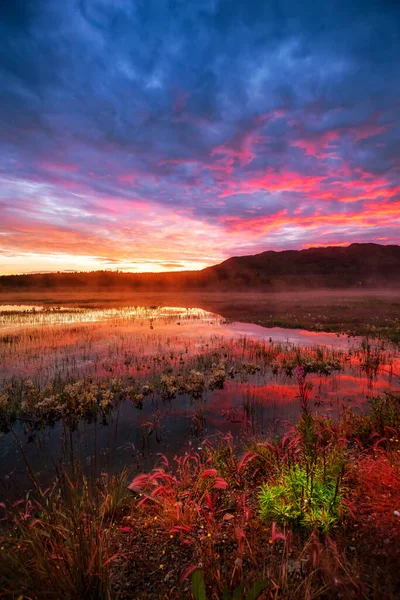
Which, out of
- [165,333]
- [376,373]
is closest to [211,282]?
[165,333]

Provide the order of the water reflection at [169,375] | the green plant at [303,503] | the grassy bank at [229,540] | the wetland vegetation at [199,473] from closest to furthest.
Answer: the grassy bank at [229,540] → the wetland vegetation at [199,473] → the green plant at [303,503] → the water reflection at [169,375]

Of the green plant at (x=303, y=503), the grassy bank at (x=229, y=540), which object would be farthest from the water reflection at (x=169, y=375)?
the green plant at (x=303, y=503)

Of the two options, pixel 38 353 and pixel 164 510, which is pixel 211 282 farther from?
pixel 164 510

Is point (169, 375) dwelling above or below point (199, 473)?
below

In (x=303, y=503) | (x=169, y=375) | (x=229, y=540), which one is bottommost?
(x=169, y=375)

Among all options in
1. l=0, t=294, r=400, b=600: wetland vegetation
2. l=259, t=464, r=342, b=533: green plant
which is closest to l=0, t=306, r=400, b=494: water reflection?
l=0, t=294, r=400, b=600: wetland vegetation

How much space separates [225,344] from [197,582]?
59.1 ft

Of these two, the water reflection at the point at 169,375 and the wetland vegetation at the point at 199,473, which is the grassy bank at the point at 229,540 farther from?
the water reflection at the point at 169,375

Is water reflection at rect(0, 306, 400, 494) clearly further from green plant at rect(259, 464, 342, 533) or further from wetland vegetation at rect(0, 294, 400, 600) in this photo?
green plant at rect(259, 464, 342, 533)

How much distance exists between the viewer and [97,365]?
1542cm

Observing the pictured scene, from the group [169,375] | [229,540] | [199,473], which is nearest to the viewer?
[229,540]

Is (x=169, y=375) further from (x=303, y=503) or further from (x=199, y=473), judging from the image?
(x=303, y=503)

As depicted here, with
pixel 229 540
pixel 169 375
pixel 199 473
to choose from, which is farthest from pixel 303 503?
pixel 169 375

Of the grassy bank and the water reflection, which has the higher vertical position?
the grassy bank
